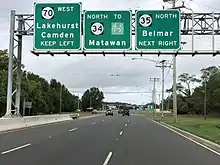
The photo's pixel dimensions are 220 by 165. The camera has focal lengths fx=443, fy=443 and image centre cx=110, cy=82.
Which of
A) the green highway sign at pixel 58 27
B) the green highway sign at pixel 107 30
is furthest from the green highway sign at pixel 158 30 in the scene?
the green highway sign at pixel 58 27

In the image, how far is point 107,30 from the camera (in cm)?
2658

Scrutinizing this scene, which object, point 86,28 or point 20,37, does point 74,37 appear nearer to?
point 86,28

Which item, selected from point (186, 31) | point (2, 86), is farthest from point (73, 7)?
point (2, 86)

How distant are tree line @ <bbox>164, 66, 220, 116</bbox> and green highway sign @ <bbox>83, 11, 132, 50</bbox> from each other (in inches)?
2423

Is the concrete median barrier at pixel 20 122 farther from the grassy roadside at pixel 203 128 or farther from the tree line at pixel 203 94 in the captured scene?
the tree line at pixel 203 94

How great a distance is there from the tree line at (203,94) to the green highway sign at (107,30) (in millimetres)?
61533

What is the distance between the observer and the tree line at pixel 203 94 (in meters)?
107

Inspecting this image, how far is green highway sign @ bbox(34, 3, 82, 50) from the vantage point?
26.7m

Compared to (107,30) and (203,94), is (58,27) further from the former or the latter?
(203,94)

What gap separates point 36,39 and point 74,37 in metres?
2.43

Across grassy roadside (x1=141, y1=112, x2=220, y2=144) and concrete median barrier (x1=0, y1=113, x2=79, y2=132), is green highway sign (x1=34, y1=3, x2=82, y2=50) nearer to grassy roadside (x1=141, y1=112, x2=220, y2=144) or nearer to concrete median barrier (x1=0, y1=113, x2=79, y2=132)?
concrete median barrier (x1=0, y1=113, x2=79, y2=132)

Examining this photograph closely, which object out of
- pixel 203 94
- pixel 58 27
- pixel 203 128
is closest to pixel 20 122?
pixel 58 27

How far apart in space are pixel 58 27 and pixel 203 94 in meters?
92.2

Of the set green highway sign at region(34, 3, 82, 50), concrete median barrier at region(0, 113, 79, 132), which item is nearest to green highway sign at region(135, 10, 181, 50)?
green highway sign at region(34, 3, 82, 50)
